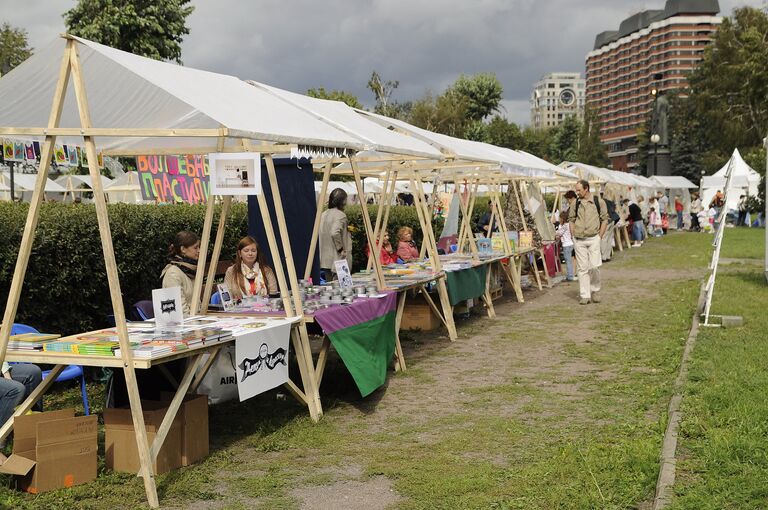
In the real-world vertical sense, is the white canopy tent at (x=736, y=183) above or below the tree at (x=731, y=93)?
below

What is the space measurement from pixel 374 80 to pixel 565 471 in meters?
55.6

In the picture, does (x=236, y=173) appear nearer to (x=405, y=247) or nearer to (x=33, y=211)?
(x=33, y=211)

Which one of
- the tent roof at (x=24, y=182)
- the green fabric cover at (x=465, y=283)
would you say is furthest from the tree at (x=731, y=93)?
the green fabric cover at (x=465, y=283)

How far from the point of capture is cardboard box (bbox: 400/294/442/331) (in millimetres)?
11070

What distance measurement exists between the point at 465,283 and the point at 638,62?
17605 centimetres

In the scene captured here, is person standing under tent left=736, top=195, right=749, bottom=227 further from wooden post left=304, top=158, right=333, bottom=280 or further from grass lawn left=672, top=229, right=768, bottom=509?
wooden post left=304, top=158, right=333, bottom=280

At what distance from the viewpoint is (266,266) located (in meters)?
7.98

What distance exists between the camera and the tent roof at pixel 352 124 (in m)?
7.77

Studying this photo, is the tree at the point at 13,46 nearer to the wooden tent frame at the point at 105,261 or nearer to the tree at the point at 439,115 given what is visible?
the tree at the point at 439,115

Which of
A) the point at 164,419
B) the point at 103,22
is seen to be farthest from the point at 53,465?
the point at 103,22

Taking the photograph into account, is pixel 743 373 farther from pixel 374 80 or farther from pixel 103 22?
pixel 374 80

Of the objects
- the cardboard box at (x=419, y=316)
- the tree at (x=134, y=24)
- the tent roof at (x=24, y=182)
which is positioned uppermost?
the tree at (x=134, y=24)

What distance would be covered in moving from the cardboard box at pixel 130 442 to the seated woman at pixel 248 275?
8.07 feet

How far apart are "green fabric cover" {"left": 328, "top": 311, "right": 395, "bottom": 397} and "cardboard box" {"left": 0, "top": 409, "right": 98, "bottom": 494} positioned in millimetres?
2195
